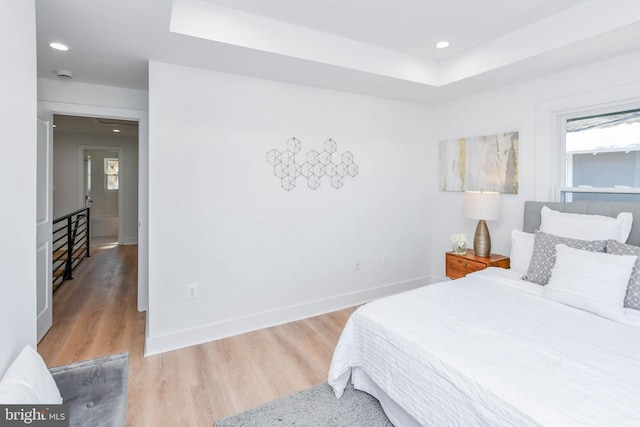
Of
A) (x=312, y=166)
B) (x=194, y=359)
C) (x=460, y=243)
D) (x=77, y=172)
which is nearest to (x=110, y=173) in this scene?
(x=77, y=172)

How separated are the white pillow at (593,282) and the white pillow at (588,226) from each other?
37 centimetres

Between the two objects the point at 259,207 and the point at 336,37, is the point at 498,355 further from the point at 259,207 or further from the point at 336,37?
the point at 336,37

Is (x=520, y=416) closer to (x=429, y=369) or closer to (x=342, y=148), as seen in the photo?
(x=429, y=369)

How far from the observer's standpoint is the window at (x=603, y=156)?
264cm

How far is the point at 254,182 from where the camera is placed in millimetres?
3094

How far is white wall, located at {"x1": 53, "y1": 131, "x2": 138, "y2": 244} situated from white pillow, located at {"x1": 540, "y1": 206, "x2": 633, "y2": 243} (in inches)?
298

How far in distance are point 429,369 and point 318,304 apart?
6.74 feet

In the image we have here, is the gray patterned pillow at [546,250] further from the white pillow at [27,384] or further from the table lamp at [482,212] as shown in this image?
the white pillow at [27,384]

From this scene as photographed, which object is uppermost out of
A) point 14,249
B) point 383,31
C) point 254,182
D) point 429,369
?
point 383,31

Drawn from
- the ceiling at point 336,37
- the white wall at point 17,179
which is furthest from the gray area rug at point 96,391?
the ceiling at point 336,37

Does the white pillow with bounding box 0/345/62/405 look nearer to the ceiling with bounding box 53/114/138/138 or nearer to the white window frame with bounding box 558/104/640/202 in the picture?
the white window frame with bounding box 558/104/640/202

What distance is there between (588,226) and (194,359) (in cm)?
314

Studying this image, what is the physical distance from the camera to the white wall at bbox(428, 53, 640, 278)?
2648mm

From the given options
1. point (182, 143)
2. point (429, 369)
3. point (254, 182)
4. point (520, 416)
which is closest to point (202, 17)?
point (182, 143)
